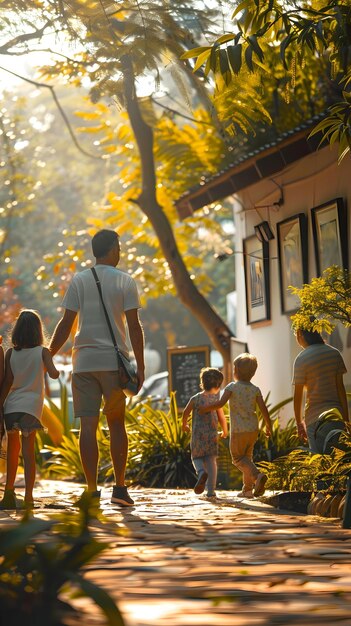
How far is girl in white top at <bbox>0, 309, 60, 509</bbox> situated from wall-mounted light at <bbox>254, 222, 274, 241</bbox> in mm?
6112

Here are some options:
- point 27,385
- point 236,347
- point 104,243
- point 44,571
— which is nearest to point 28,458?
point 27,385

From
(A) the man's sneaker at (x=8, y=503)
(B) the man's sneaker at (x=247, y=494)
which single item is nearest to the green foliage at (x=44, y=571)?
(A) the man's sneaker at (x=8, y=503)

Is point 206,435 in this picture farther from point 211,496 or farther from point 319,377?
point 319,377

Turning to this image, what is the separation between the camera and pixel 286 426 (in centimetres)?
1420

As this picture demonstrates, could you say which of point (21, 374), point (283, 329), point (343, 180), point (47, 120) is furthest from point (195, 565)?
point (47, 120)

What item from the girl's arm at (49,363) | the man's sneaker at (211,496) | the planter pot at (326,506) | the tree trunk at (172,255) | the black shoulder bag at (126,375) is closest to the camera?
the planter pot at (326,506)

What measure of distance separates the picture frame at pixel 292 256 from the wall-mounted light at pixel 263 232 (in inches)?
12.4

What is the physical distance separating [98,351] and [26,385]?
2.26 ft

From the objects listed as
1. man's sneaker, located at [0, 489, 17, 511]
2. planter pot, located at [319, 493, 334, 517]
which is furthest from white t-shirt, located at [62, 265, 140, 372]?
planter pot, located at [319, 493, 334, 517]

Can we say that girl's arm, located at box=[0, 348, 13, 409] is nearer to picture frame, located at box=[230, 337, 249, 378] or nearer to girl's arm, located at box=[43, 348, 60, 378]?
girl's arm, located at box=[43, 348, 60, 378]

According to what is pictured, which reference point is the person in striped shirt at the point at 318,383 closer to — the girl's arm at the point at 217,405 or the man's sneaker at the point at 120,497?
the girl's arm at the point at 217,405

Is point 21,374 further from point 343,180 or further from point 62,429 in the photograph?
point 62,429

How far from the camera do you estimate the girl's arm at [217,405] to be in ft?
37.0

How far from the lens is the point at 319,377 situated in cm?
1041
